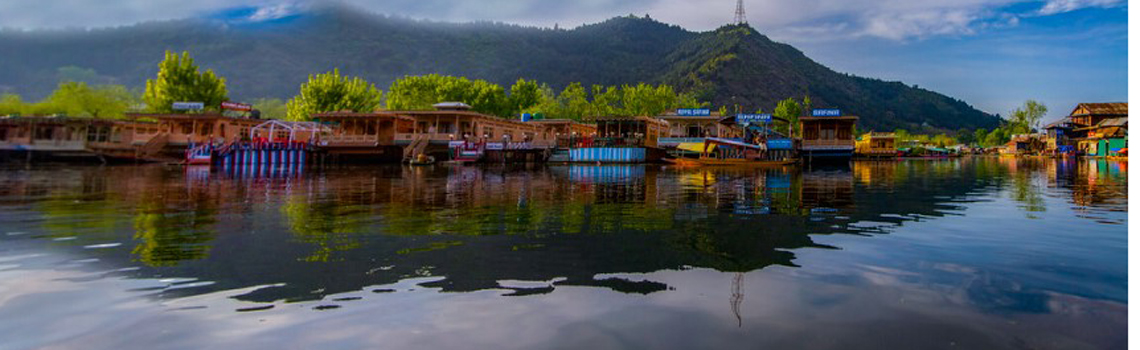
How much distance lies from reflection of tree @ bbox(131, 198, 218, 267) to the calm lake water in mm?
72

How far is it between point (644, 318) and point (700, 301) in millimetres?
911

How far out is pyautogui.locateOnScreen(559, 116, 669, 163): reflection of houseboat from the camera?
190 feet

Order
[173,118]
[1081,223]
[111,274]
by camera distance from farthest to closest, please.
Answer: [173,118] < [1081,223] < [111,274]

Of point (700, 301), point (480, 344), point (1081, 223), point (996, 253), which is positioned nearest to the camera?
point (480, 344)

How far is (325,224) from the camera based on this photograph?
1198 cm

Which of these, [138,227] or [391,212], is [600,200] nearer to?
[391,212]

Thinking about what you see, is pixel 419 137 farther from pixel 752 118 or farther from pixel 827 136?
pixel 827 136

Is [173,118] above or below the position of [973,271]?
above

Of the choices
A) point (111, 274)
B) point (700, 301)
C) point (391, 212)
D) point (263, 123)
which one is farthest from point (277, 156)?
point (700, 301)

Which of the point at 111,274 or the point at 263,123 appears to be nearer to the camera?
the point at 111,274

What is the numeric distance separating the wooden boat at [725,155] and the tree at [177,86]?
180 feet

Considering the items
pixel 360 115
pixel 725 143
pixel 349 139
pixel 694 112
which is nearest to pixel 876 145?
pixel 694 112

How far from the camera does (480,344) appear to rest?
479cm

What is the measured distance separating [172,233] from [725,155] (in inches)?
1910
